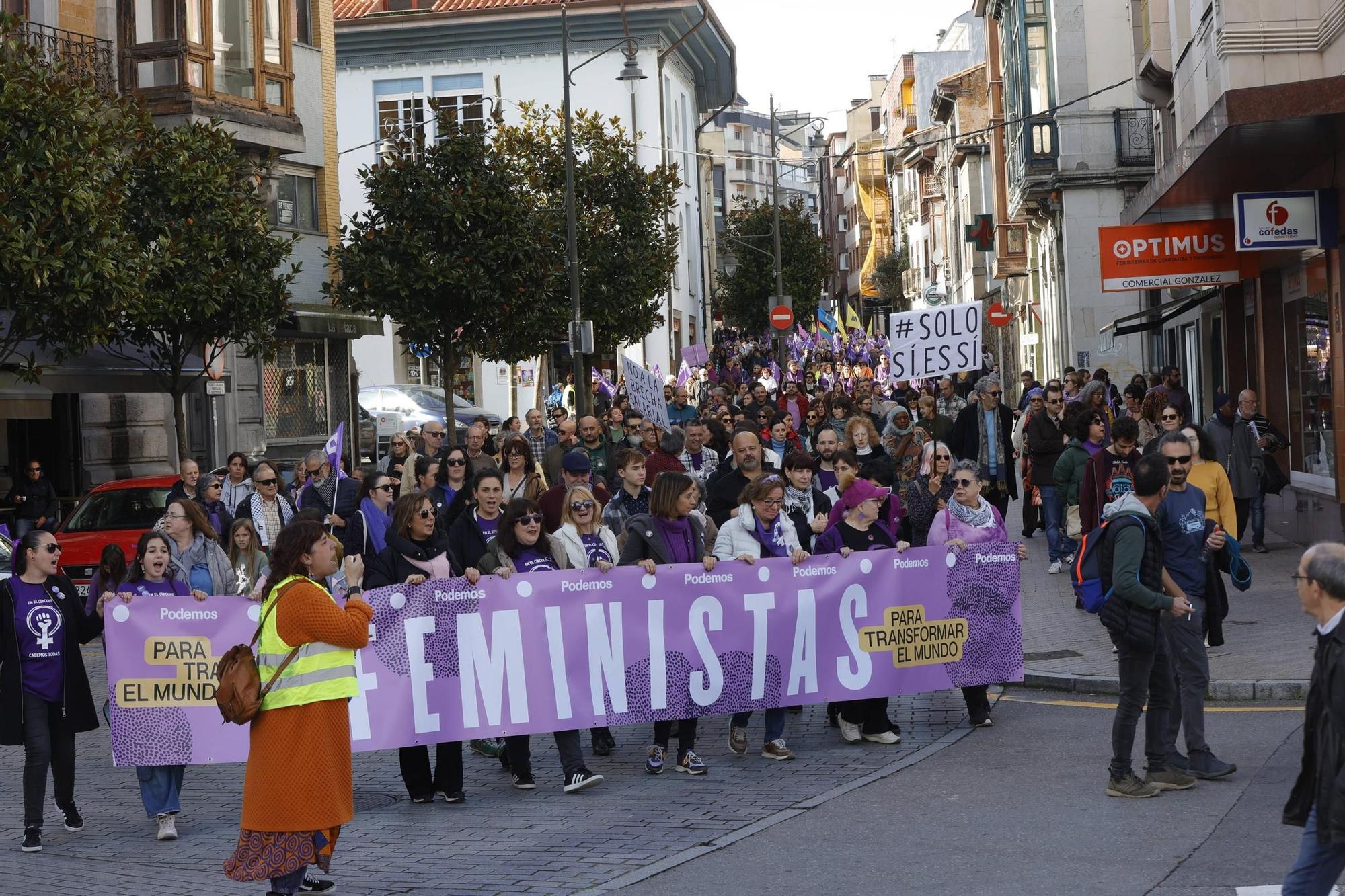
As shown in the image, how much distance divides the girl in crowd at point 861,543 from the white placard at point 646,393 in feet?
30.8

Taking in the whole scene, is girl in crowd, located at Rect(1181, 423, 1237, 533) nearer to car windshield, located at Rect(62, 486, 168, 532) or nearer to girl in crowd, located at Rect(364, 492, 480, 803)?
girl in crowd, located at Rect(364, 492, 480, 803)

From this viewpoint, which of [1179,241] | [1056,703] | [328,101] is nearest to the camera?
[1056,703]

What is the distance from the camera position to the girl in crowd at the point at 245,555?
403 inches

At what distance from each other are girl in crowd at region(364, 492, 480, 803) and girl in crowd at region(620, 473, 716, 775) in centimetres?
105

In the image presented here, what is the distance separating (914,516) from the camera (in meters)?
11.9

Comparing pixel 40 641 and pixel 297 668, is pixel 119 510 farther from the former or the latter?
pixel 297 668

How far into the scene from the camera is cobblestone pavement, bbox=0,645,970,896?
7434 mm

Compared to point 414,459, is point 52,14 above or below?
above

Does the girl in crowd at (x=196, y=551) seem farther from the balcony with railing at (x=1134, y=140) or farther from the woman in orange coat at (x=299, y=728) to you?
the balcony with railing at (x=1134, y=140)

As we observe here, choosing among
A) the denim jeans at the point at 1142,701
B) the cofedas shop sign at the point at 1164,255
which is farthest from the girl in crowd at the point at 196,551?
the cofedas shop sign at the point at 1164,255

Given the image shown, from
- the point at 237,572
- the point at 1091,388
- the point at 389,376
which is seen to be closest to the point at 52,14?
the point at 1091,388

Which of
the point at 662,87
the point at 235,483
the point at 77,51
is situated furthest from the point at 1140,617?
the point at 662,87

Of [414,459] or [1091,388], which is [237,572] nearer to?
[414,459]

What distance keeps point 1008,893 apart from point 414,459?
861cm
